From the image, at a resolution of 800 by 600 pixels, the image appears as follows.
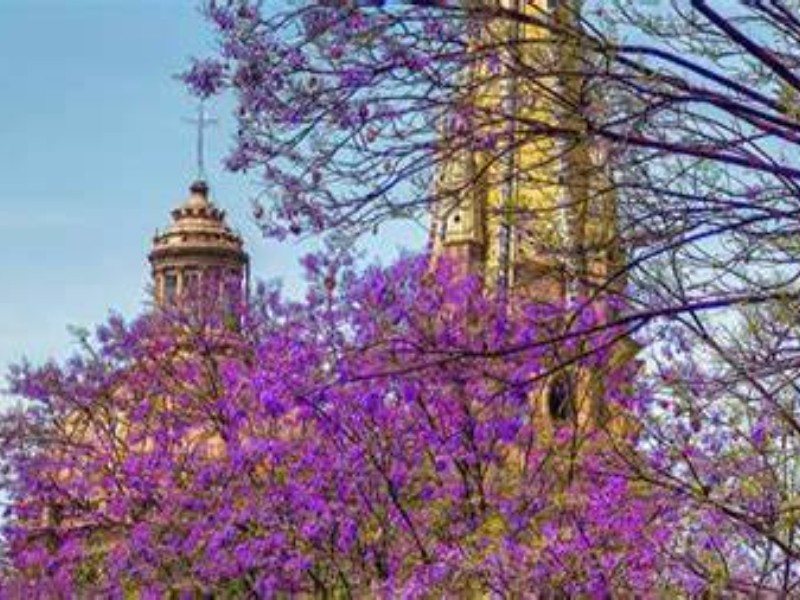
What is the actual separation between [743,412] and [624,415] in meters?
6.22

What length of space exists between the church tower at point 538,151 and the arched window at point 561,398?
25.5 ft

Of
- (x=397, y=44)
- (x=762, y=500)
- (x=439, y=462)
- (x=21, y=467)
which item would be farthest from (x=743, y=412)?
(x=21, y=467)

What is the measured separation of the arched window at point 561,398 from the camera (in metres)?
19.3

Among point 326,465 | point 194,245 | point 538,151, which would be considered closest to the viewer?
point 538,151

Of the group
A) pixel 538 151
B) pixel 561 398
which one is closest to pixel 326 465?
pixel 561 398

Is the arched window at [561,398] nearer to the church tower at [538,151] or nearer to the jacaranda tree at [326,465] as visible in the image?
the jacaranda tree at [326,465]

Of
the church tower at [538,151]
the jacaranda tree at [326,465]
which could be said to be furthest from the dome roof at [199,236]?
the church tower at [538,151]

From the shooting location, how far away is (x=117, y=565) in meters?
22.5

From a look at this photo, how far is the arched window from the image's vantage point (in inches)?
760

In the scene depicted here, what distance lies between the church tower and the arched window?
7761mm

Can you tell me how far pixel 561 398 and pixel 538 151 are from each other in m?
10.9

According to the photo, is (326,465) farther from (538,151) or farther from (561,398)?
(538,151)

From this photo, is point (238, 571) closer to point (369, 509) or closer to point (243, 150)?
point (369, 509)

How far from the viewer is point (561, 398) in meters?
21.0
